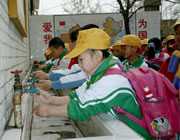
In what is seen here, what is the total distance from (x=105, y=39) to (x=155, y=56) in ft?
20.8

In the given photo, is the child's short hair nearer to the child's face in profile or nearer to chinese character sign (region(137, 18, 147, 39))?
the child's face in profile

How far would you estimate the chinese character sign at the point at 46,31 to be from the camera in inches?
598

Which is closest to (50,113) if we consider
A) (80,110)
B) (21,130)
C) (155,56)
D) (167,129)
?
(21,130)

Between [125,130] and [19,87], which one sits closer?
[125,130]

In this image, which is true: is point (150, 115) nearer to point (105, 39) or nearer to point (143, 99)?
point (143, 99)

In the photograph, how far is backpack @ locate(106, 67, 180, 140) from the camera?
289cm

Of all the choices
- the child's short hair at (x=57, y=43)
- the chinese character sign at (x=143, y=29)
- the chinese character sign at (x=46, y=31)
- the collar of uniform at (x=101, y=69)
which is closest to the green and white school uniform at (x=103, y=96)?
the collar of uniform at (x=101, y=69)

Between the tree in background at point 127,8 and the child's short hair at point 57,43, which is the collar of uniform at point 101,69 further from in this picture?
the tree in background at point 127,8

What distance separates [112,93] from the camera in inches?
104

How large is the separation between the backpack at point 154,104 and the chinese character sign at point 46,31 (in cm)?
1225

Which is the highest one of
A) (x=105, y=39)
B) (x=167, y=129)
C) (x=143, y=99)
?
(x=105, y=39)

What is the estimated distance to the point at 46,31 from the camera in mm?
15211

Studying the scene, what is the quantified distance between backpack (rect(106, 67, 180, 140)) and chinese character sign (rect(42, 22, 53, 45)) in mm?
12253

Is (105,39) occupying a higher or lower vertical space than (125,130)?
higher
